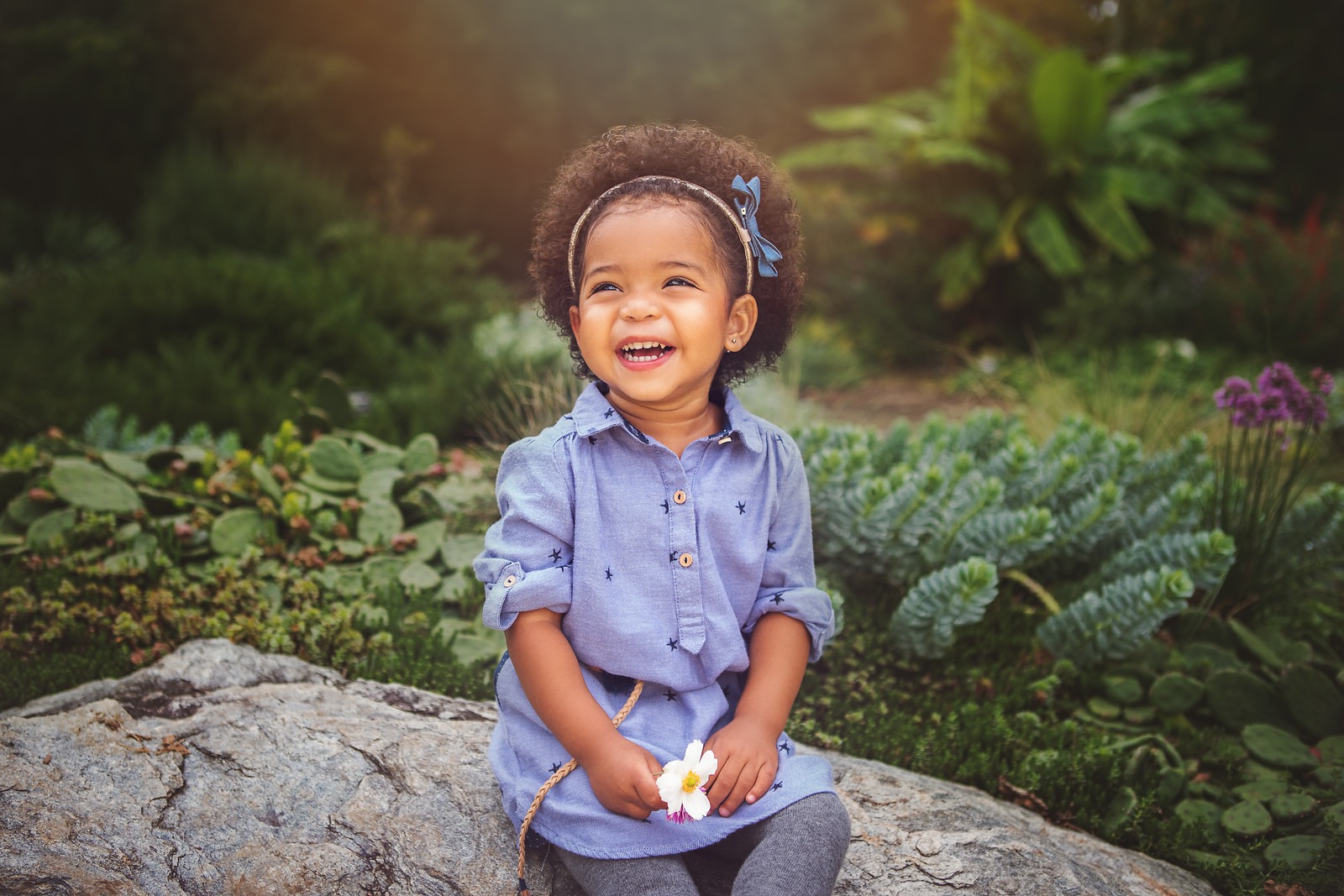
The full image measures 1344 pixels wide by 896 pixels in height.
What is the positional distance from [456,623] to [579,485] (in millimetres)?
1396

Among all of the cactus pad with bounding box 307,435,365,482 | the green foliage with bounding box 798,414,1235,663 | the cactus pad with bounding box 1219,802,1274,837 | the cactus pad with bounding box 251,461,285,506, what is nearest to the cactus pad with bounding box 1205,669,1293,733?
the green foliage with bounding box 798,414,1235,663

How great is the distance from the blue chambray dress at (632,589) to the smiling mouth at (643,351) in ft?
0.39

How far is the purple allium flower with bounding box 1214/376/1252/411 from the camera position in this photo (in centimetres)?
283

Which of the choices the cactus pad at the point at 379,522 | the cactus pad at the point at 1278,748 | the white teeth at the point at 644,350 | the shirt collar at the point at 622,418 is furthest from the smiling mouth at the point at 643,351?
the cactus pad at the point at 1278,748

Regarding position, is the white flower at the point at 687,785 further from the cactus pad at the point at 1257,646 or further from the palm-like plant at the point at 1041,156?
the palm-like plant at the point at 1041,156

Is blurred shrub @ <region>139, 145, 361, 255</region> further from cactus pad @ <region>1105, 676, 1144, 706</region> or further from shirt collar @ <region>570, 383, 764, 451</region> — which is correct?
cactus pad @ <region>1105, 676, 1144, 706</region>

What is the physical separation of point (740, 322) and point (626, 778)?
86 centimetres

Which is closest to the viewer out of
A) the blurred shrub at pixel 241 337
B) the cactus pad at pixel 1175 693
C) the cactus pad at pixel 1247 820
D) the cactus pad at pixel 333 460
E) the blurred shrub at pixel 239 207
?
the cactus pad at pixel 1247 820

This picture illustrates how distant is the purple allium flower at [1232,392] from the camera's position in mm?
2828

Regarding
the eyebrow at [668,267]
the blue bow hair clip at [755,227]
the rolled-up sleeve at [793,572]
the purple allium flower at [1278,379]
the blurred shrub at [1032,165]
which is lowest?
the rolled-up sleeve at [793,572]

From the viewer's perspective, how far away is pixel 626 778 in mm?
1522

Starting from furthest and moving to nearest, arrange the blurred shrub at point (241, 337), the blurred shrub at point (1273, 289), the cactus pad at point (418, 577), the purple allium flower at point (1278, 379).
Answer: the blurred shrub at point (1273, 289) < the blurred shrub at point (241, 337) < the cactus pad at point (418, 577) < the purple allium flower at point (1278, 379)

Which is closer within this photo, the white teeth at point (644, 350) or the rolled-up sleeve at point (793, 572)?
the white teeth at point (644, 350)

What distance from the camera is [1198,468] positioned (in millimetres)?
3361
